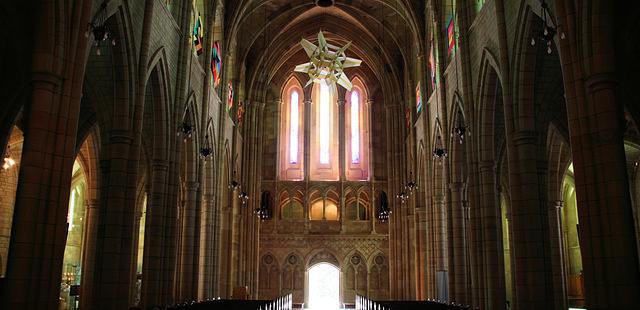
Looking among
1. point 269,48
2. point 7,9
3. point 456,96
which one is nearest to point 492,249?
point 456,96

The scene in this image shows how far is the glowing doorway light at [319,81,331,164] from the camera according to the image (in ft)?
159

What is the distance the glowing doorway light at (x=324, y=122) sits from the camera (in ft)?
159

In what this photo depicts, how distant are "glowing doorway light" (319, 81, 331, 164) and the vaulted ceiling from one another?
369 cm

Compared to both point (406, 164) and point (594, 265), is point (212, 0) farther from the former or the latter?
point (594, 265)

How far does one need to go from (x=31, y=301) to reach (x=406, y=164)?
110 ft

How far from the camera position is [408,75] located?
132 feet

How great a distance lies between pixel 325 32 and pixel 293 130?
8.83m

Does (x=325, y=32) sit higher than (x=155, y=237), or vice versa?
(x=325, y=32)

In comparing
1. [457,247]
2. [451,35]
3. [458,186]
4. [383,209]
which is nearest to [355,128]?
[383,209]

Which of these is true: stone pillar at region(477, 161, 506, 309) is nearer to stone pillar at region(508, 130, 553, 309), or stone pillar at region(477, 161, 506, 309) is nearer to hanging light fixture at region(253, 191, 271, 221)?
stone pillar at region(508, 130, 553, 309)

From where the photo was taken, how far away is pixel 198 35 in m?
28.1

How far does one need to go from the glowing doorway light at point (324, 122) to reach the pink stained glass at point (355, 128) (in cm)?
207

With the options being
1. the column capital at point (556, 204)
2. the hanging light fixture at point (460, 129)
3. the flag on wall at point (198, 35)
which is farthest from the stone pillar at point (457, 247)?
the flag on wall at point (198, 35)

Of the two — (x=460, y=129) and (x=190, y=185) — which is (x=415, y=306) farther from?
(x=190, y=185)
